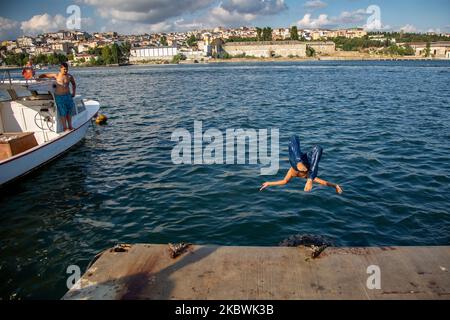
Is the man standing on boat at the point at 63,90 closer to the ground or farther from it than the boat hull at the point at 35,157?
farther from it

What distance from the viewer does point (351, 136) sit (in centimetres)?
1938

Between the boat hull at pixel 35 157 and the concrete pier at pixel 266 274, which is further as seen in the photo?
the boat hull at pixel 35 157

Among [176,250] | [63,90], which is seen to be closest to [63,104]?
[63,90]

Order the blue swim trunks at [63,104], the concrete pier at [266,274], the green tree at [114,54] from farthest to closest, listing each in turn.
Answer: the green tree at [114,54], the blue swim trunks at [63,104], the concrete pier at [266,274]

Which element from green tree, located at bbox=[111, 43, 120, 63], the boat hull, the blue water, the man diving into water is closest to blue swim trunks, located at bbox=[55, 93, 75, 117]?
the boat hull

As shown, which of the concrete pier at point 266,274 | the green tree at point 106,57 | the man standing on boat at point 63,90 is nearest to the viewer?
the concrete pier at point 266,274

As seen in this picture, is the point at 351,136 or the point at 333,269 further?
the point at 351,136

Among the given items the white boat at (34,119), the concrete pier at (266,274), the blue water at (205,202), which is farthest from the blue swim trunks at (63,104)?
the concrete pier at (266,274)

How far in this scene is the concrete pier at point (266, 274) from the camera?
5.25m

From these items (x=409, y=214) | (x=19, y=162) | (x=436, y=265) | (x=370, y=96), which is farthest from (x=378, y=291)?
(x=370, y=96)

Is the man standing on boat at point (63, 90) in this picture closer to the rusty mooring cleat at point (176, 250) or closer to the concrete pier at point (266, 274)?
the concrete pier at point (266, 274)

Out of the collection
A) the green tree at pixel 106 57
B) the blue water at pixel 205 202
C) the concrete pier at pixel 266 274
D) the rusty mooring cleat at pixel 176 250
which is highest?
the green tree at pixel 106 57
